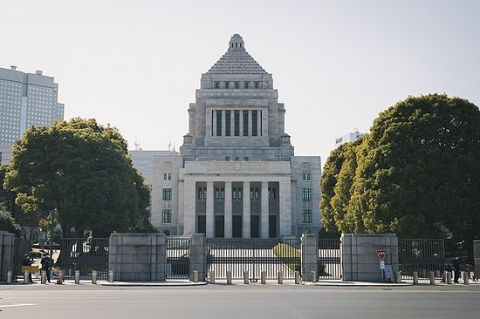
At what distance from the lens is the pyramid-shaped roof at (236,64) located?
4109 inches

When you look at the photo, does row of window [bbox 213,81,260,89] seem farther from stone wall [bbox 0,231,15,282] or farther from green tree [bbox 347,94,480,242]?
stone wall [bbox 0,231,15,282]

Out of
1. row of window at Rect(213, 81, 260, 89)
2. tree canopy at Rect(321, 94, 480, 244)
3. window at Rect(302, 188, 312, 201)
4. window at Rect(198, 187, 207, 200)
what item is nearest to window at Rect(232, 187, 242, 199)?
window at Rect(198, 187, 207, 200)

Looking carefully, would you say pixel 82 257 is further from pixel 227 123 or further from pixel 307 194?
pixel 227 123

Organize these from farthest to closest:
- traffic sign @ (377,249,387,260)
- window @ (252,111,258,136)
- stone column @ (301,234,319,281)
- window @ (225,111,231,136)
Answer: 1. window @ (252,111,258,136)
2. window @ (225,111,231,136)
3. stone column @ (301,234,319,281)
4. traffic sign @ (377,249,387,260)

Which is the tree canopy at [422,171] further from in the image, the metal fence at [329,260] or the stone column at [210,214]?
the stone column at [210,214]

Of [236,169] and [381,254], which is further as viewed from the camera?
[236,169]

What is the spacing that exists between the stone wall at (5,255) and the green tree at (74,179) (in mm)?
11734

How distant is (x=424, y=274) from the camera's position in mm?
37094

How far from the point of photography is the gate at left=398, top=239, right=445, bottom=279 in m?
36.2

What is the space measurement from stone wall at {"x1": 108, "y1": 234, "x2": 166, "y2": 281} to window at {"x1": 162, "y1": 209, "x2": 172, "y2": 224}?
5778cm

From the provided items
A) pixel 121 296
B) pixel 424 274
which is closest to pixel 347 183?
pixel 424 274

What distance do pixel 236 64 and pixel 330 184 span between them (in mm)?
45235

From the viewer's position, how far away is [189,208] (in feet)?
279

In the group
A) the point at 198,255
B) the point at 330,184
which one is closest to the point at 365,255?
the point at 198,255
